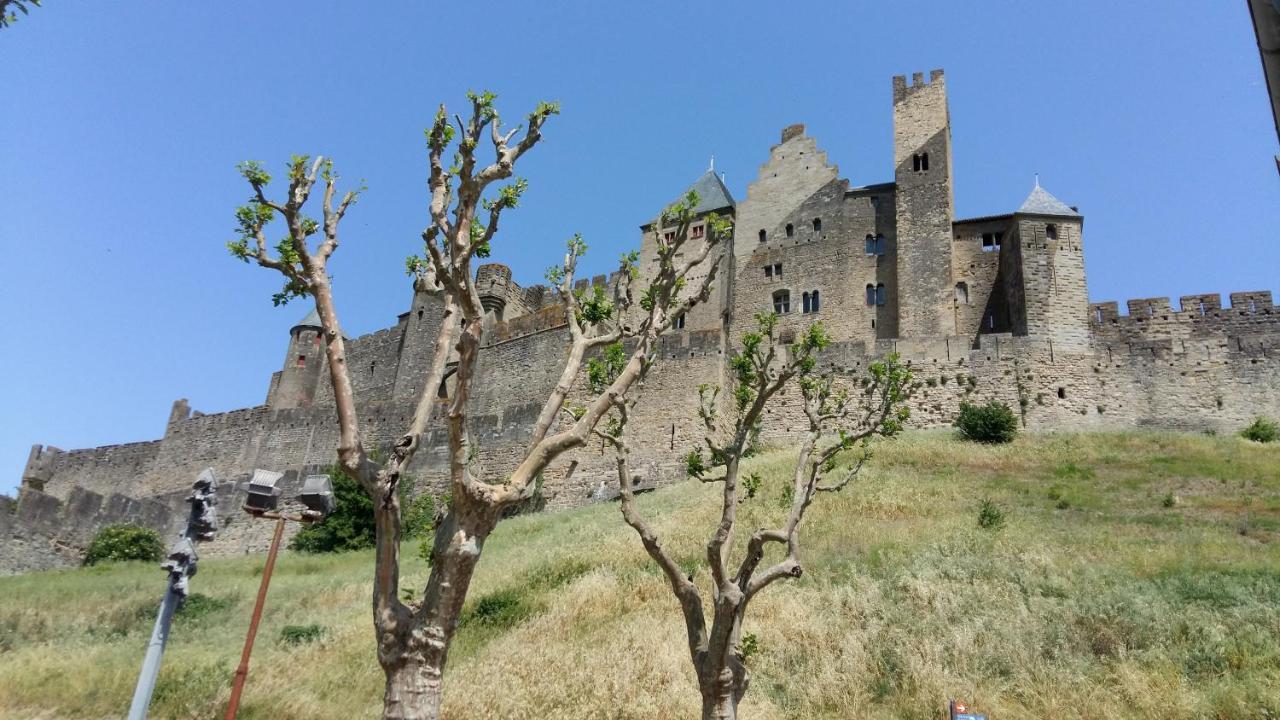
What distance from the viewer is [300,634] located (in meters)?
15.7

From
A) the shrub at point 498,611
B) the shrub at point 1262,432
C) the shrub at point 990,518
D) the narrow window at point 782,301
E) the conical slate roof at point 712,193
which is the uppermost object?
the conical slate roof at point 712,193

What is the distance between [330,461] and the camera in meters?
37.1

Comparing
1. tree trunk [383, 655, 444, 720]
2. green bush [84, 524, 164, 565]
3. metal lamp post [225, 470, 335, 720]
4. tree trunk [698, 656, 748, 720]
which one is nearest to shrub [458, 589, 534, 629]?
metal lamp post [225, 470, 335, 720]

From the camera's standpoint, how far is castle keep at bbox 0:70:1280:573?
29.8 meters

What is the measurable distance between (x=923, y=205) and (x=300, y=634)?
3101cm

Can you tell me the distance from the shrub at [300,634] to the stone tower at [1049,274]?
1018 inches

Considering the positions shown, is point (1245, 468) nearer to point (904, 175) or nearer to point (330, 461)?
point (904, 175)

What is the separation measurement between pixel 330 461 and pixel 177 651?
22458 millimetres

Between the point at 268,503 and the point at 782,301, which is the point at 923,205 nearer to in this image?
the point at 782,301

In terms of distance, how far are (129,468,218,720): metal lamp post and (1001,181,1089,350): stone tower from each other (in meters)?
29.3

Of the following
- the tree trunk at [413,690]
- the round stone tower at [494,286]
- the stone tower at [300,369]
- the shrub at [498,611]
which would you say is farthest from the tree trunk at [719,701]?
the stone tower at [300,369]

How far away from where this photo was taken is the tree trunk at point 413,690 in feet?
25.4

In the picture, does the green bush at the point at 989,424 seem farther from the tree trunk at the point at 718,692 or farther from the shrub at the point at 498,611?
the tree trunk at the point at 718,692

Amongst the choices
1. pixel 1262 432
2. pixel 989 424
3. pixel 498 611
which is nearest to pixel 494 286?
pixel 989 424
